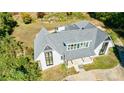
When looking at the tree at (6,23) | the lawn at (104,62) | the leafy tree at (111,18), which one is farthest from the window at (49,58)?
the leafy tree at (111,18)

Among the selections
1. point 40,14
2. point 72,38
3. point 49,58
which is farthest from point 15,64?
point 72,38

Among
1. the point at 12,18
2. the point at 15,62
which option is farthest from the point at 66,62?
the point at 12,18

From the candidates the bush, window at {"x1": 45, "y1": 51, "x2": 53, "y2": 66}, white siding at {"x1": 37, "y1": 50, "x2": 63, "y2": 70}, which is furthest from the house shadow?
the bush

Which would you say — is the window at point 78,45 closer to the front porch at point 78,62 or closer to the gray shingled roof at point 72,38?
the gray shingled roof at point 72,38

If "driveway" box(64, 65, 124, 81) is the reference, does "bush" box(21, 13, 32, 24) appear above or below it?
above

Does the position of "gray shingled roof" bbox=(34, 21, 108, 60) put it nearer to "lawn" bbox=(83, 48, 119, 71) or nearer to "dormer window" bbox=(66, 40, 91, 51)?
"dormer window" bbox=(66, 40, 91, 51)
